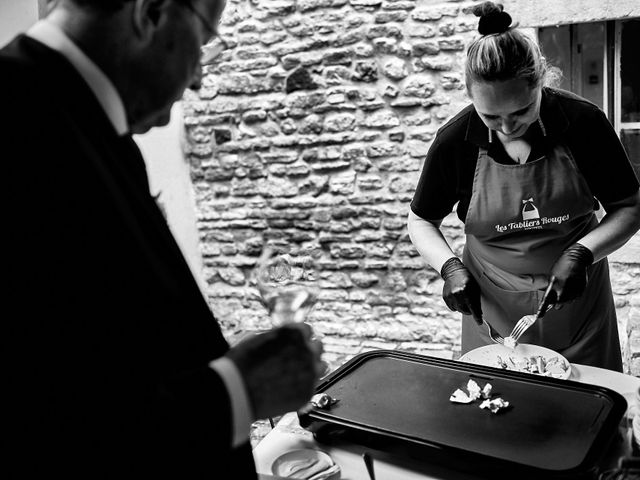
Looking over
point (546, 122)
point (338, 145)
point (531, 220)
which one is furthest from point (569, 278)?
point (338, 145)

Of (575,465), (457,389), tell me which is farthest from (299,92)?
(575,465)

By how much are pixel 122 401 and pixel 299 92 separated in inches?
157

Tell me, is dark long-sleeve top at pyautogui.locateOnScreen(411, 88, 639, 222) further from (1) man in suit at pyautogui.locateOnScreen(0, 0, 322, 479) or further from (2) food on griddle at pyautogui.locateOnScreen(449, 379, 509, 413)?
(1) man in suit at pyautogui.locateOnScreen(0, 0, 322, 479)

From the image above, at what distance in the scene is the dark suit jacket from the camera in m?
Answer: 0.78

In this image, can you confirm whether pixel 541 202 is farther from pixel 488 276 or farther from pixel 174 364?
pixel 174 364

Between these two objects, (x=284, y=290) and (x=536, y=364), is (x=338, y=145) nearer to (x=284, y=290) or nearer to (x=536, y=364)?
(x=536, y=364)

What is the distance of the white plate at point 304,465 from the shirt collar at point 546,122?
1.42 m

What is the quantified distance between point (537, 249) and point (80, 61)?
1949 millimetres

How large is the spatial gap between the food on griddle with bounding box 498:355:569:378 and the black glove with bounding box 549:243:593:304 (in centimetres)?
33

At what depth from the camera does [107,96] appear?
1.00 metres

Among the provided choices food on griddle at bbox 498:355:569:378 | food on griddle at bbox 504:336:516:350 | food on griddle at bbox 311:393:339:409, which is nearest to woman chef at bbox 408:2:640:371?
food on griddle at bbox 504:336:516:350

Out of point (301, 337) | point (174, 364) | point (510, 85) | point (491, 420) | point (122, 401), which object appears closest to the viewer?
A: point (122, 401)

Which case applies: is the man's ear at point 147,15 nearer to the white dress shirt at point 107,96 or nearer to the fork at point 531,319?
the white dress shirt at point 107,96

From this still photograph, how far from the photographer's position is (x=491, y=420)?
1.55 meters
